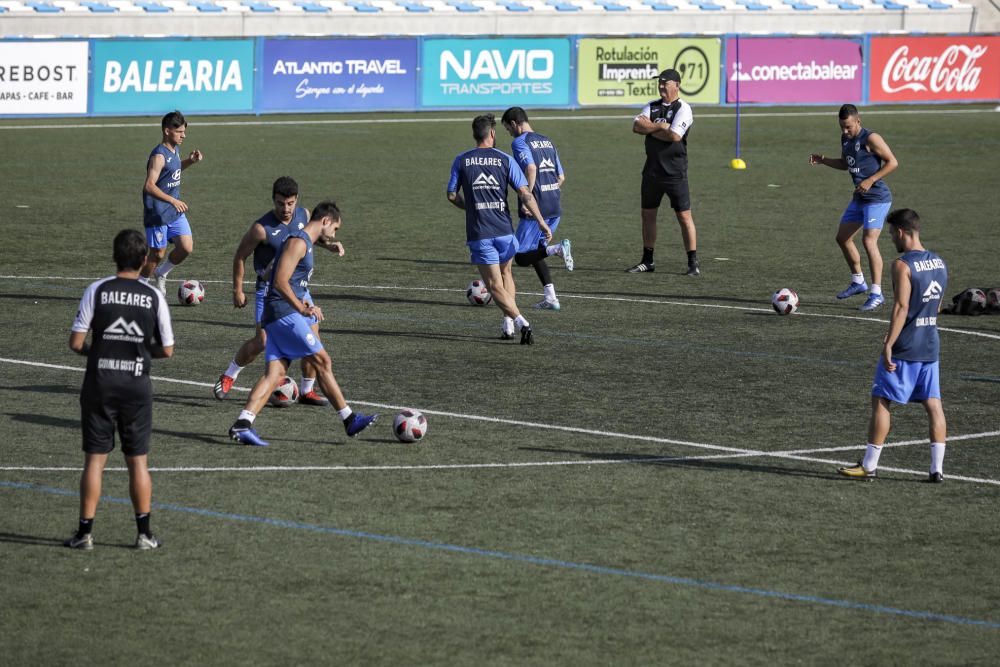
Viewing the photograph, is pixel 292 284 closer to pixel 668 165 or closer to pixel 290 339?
pixel 290 339

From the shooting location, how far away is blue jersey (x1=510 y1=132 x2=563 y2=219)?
19.5 m

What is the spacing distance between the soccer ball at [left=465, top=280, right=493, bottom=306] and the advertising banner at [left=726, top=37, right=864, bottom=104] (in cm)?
2744

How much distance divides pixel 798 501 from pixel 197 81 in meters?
32.8

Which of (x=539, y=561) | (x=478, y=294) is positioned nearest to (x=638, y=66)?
(x=478, y=294)

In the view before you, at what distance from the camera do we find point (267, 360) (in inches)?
511

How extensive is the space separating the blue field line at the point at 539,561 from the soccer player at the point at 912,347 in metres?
2.82

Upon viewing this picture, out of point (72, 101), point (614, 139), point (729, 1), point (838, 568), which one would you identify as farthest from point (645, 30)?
point (838, 568)

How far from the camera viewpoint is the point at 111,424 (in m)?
9.95

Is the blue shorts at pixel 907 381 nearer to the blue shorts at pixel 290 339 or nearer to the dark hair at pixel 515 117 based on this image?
the blue shorts at pixel 290 339

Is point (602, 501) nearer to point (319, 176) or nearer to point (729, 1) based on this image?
point (319, 176)

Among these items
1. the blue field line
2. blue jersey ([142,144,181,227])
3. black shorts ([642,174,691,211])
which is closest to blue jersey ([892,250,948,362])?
the blue field line

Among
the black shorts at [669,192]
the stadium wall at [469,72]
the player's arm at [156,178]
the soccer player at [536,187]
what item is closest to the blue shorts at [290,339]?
the soccer player at [536,187]

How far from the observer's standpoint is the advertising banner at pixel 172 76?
4084cm

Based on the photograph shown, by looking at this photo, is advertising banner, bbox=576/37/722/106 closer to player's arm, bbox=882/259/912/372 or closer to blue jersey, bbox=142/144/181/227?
blue jersey, bbox=142/144/181/227
